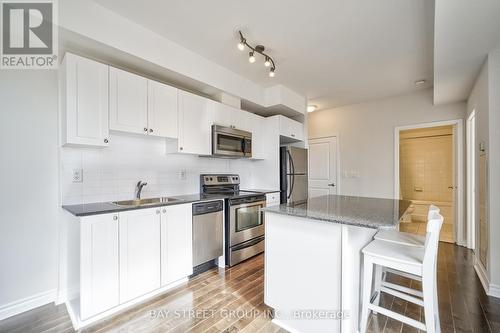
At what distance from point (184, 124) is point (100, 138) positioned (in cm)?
92

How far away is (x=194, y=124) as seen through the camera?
2865mm

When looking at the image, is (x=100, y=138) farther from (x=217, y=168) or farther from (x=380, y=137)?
(x=380, y=137)

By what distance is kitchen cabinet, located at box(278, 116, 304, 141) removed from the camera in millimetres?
3863

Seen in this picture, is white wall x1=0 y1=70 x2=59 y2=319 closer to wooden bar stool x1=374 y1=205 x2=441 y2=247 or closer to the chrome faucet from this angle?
the chrome faucet

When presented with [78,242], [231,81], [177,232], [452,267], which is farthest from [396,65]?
[78,242]

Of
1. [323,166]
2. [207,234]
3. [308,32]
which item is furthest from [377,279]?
[323,166]

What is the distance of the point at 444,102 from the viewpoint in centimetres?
374

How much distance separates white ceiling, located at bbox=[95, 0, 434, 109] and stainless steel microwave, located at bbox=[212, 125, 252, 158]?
33.6 inches

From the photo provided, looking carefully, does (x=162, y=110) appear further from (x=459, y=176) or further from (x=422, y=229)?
(x=422, y=229)

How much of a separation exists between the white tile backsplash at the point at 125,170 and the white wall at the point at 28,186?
17 centimetres

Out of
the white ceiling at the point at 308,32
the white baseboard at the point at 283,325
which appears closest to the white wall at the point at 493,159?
the white ceiling at the point at 308,32

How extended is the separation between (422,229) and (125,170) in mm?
5636

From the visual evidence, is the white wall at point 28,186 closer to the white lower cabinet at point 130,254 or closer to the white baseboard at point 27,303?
the white baseboard at point 27,303

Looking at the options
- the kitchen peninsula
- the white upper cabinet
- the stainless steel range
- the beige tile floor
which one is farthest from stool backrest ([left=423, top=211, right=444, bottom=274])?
the beige tile floor
